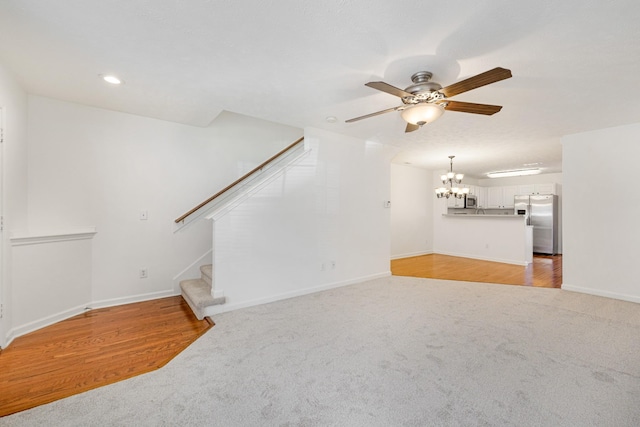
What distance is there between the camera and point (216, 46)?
193cm

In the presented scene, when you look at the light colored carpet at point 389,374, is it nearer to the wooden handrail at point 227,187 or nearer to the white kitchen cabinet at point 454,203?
the wooden handrail at point 227,187

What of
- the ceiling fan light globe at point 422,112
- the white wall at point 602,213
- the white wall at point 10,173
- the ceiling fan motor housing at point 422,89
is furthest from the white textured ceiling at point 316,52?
the white wall at point 602,213

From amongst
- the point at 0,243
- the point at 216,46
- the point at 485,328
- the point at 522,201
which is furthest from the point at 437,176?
the point at 0,243

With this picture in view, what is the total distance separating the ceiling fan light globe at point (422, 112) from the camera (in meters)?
2.15

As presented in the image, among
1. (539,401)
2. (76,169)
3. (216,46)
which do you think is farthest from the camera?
(76,169)

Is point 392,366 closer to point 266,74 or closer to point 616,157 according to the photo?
point 266,74

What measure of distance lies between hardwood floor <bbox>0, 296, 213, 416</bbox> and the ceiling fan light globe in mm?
2857

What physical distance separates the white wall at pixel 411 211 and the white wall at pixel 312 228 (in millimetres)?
2159

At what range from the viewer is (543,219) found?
295 inches

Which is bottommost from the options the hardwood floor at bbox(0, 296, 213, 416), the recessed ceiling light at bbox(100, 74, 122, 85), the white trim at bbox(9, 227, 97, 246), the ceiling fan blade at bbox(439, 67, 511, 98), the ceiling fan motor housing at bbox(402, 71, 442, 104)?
the hardwood floor at bbox(0, 296, 213, 416)

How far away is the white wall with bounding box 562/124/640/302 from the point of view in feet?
11.8

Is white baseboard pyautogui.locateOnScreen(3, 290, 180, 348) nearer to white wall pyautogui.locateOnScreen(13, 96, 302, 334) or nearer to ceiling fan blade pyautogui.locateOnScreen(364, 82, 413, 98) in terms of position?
white wall pyautogui.locateOnScreen(13, 96, 302, 334)

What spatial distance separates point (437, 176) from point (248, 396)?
7489 millimetres

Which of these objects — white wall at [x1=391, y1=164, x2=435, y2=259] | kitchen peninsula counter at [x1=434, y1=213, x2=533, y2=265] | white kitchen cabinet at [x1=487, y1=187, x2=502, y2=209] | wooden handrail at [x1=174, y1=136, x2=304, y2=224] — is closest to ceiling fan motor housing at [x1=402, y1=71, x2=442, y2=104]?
wooden handrail at [x1=174, y1=136, x2=304, y2=224]
